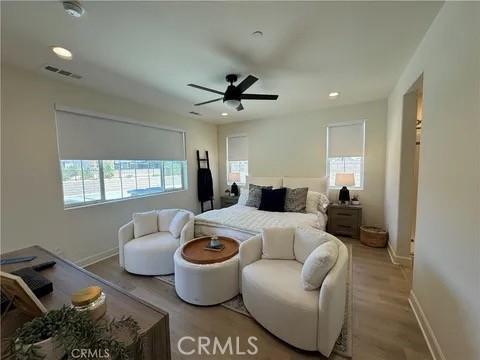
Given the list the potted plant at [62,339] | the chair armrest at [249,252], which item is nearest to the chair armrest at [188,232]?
the chair armrest at [249,252]

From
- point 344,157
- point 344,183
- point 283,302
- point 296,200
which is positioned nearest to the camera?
point 283,302

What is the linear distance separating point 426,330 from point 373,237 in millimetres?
1994

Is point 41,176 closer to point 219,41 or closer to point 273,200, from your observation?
point 219,41

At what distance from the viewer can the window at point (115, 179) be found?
3.11 meters

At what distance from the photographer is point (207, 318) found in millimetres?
2031

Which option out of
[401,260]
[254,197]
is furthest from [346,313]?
[254,197]

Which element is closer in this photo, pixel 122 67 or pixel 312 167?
pixel 122 67

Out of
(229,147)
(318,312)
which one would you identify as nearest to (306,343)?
(318,312)

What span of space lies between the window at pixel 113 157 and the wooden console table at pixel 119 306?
6.78ft

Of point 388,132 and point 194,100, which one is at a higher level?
point 194,100

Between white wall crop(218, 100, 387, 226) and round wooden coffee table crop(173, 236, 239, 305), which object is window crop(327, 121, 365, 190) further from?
round wooden coffee table crop(173, 236, 239, 305)

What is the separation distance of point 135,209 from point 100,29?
9.36 feet

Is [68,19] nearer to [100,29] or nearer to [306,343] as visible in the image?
[100,29]

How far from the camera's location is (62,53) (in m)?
2.16
